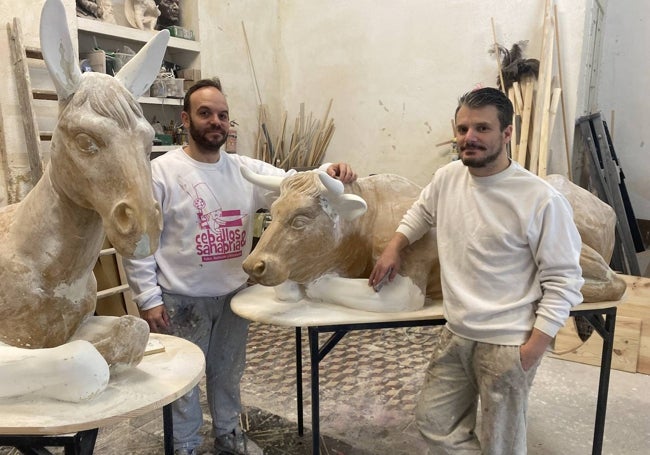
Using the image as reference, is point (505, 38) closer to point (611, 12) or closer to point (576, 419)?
point (611, 12)

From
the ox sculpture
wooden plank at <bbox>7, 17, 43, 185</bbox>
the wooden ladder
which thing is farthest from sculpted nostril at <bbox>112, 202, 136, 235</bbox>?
wooden plank at <bbox>7, 17, 43, 185</bbox>

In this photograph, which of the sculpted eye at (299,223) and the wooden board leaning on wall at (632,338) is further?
the wooden board leaning on wall at (632,338)

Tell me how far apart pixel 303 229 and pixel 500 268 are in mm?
780

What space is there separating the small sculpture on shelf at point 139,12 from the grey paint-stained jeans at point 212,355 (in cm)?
338

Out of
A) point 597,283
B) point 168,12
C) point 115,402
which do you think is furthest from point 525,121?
point 115,402

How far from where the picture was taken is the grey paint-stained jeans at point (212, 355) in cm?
230

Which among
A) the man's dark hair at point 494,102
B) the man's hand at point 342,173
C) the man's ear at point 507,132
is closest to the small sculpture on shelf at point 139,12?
the man's hand at point 342,173

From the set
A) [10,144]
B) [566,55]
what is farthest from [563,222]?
[10,144]

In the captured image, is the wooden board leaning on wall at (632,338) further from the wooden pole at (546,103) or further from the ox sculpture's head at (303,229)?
the ox sculpture's head at (303,229)

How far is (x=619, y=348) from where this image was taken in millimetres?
3678

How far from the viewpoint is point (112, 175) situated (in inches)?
48.4

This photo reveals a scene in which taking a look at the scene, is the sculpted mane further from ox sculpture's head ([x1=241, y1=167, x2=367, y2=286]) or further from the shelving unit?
the shelving unit

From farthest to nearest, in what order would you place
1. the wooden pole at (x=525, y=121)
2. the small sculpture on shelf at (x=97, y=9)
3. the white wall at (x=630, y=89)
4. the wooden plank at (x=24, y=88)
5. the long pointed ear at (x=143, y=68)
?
the white wall at (x=630, y=89) → the wooden pole at (x=525, y=121) → the small sculpture on shelf at (x=97, y=9) → the wooden plank at (x=24, y=88) → the long pointed ear at (x=143, y=68)

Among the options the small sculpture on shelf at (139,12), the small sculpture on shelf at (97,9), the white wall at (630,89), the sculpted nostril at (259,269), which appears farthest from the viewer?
the white wall at (630,89)
